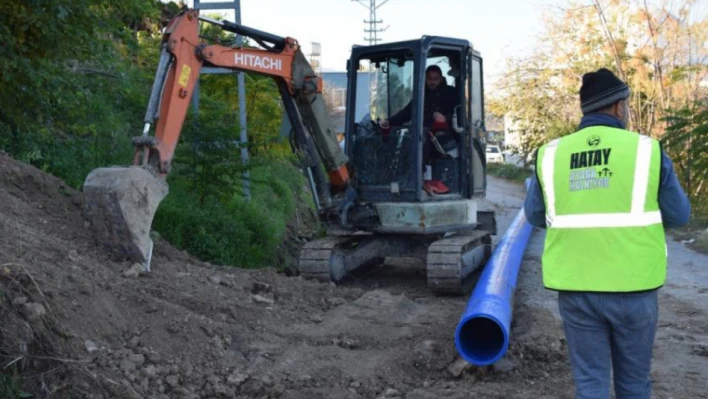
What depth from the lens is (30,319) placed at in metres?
5.56

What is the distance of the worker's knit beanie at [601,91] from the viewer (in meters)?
4.44

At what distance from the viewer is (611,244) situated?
4254mm

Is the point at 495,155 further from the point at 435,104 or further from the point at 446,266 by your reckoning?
the point at 446,266

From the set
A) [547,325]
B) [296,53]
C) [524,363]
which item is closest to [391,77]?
[296,53]

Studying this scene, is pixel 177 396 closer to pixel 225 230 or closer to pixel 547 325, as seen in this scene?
pixel 547 325

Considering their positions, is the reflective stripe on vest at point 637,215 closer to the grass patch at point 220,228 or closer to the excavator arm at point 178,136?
the excavator arm at point 178,136

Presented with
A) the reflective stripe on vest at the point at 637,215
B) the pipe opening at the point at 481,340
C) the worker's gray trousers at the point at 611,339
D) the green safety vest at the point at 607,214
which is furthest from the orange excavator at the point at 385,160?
the worker's gray trousers at the point at 611,339

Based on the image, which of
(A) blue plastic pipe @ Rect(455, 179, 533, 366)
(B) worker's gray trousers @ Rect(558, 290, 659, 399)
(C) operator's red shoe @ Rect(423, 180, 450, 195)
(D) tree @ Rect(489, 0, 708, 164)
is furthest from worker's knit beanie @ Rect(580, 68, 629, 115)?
(D) tree @ Rect(489, 0, 708, 164)

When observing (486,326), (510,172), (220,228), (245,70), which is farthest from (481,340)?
(510,172)

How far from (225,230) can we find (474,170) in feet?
10.9

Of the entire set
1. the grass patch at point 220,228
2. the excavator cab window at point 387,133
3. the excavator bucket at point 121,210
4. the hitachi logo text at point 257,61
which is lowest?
the grass patch at point 220,228

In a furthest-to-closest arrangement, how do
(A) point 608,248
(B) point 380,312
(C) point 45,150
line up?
(C) point 45,150 < (B) point 380,312 < (A) point 608,248

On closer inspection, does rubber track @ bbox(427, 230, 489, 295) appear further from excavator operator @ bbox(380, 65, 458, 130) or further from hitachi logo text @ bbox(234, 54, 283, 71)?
hitachi logo text @ bbox(234, 54, 283, 71)

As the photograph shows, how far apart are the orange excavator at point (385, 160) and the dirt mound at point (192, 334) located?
6.69 feet
